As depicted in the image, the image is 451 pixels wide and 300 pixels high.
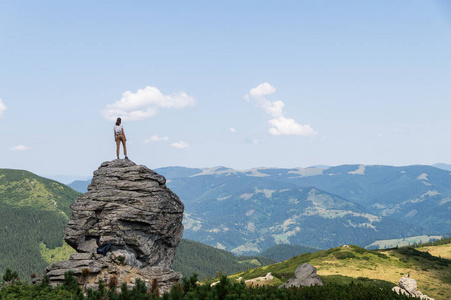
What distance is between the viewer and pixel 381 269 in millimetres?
69375

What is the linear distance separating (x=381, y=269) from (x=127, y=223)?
56.9 meters

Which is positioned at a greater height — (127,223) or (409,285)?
(127,223)

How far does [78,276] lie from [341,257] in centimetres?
6574

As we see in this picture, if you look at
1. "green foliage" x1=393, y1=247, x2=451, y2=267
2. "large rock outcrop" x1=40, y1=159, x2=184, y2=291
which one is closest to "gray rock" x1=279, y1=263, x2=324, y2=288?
"large rock outcrop" x1=40, y1=159, x2=184, y2=291

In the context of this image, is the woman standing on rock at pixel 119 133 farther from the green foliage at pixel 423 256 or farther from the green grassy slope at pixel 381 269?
the green foliage at pixel 423 256

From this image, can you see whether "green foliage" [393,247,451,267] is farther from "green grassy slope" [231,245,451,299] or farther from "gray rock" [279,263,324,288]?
"gray rock" [279,263,324,288]

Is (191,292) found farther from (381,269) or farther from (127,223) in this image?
(381,269)

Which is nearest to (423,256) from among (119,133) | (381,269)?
(381,269)

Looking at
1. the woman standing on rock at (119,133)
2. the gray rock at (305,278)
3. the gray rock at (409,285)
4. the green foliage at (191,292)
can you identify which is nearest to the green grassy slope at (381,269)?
the gray rock at (305,278)

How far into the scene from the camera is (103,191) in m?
40.5

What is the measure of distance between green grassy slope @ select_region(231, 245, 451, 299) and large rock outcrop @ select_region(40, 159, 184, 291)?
94.0 ft

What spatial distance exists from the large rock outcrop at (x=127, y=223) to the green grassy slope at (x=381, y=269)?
28.6 metres

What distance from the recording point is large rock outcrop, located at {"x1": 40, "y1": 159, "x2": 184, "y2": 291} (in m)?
33.9

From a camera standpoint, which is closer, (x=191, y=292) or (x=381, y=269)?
(x=191, y=292)
